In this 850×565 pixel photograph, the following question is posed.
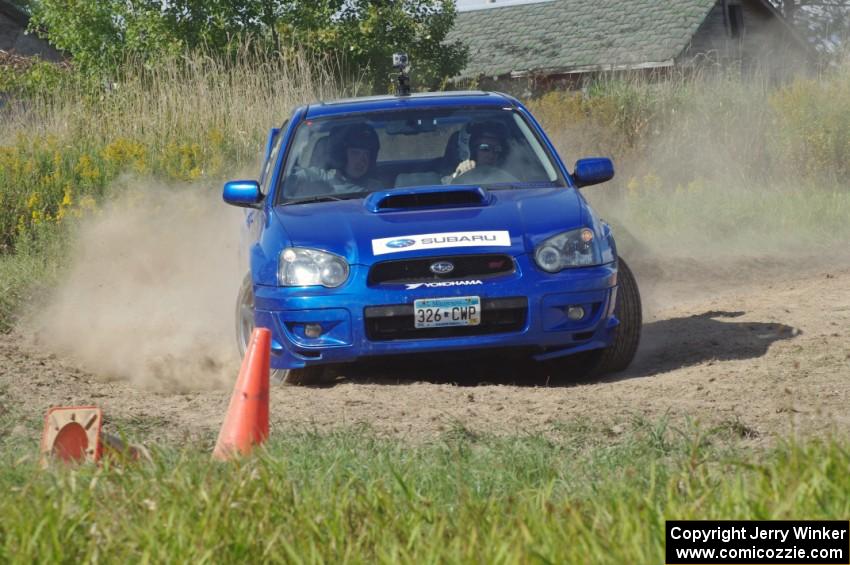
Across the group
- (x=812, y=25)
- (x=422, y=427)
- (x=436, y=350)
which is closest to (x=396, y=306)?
(x=436, y=350)

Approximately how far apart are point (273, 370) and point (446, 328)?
3.59 feet

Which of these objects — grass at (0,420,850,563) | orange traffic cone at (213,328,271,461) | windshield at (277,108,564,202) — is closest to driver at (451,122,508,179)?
windshield at (277,108,564,202)

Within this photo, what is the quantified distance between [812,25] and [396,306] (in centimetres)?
5296

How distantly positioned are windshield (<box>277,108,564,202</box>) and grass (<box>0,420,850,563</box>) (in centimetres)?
339

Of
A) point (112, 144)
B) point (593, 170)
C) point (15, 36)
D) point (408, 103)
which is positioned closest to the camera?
point (593, 170)

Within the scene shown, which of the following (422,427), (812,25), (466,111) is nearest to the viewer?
(422,427)

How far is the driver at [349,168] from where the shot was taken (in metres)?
8.24

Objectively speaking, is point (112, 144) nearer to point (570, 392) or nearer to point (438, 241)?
point (438, 241)

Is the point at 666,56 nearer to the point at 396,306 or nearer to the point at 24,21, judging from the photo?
the point at 24,21

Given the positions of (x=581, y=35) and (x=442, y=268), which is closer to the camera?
(x=442, y=268)

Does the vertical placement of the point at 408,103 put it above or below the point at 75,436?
above

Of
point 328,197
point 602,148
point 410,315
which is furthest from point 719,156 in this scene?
point 410,315

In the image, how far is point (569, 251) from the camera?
24.2ft

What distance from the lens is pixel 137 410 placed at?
23.0 ft
